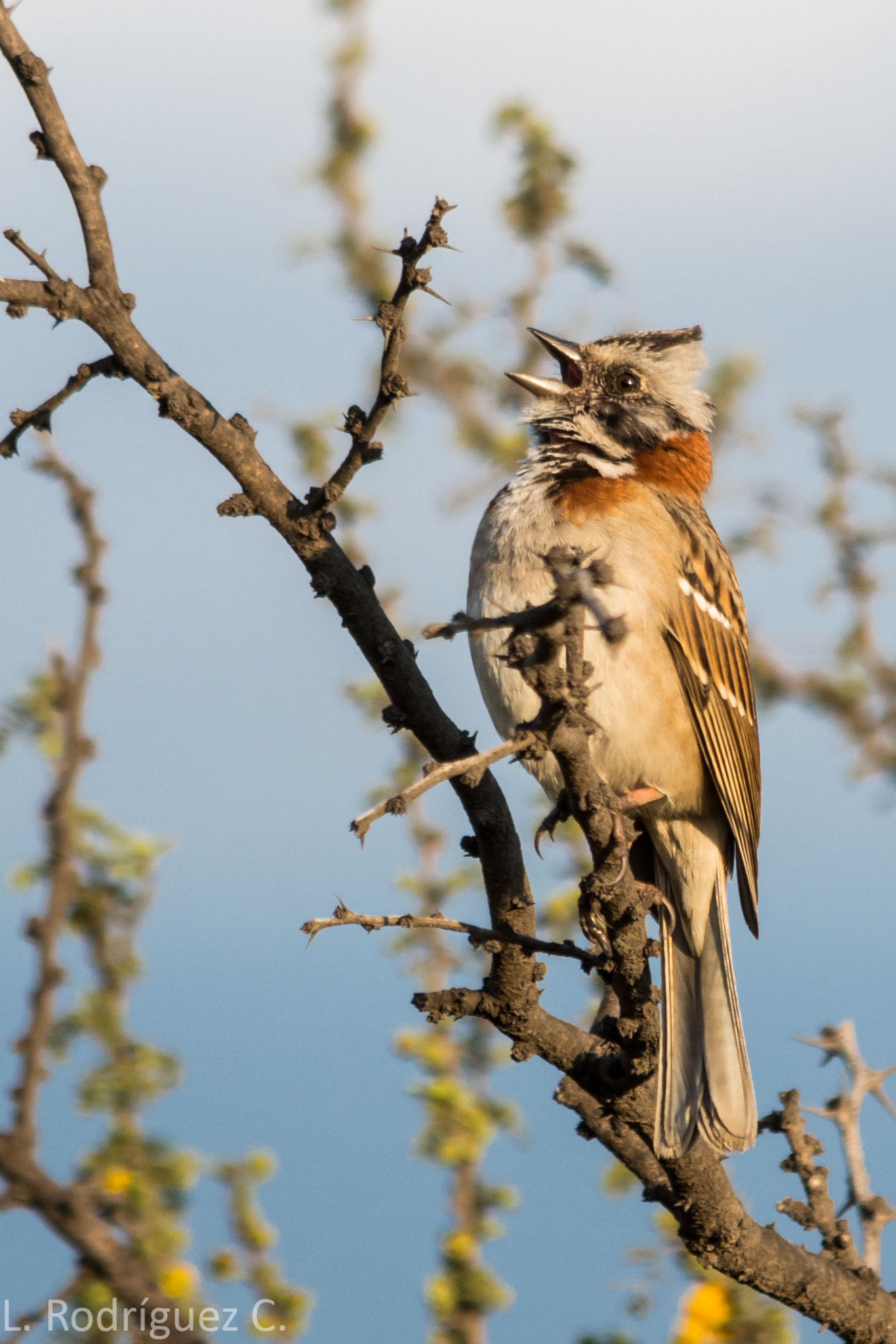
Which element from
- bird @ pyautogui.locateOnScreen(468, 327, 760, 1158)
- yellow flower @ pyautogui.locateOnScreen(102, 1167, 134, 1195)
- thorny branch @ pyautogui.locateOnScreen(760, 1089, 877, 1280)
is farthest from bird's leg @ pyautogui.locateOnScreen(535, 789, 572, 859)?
yellow flower @ pyautogui.locateOnScreen(102, 1167, 134, 1195)

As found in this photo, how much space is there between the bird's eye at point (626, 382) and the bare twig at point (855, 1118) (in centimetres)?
257

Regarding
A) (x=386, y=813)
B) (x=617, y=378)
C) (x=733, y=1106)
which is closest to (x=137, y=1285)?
(x=386, y=813)

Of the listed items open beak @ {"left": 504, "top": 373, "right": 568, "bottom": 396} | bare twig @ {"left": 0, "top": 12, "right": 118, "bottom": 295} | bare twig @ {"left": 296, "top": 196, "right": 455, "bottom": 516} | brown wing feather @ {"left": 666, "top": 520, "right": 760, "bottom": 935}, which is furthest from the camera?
open beak @ {"left": 504, "top": 373, "right": 568, "bottom": 396}

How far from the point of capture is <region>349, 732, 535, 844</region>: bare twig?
2.44m

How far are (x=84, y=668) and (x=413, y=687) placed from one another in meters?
0.88

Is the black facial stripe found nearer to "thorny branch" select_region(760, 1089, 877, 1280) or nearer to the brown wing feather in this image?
the brown wing feather

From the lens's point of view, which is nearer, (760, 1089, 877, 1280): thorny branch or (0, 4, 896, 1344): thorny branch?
(0, 4, 896, 1344): thorny branch

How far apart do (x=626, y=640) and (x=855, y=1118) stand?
5.34ft

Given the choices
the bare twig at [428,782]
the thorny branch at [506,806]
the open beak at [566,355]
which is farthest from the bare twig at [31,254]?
the open beak at [566,355]

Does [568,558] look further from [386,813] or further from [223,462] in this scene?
[223,462]

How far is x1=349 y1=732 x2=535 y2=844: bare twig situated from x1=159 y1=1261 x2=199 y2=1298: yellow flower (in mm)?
1279

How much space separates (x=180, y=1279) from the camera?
2998 millimetres

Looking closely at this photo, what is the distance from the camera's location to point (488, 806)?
3.54m

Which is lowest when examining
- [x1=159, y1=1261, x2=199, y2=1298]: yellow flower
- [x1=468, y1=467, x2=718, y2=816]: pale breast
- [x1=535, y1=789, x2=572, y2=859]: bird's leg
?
[x1=159, y1=1261, x2=199, y2=1298]: yellow flower
